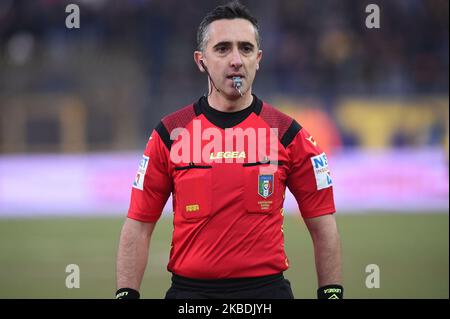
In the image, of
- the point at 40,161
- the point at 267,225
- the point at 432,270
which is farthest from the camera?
the point at 40,161

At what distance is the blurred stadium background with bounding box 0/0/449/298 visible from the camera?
15633 millimetres

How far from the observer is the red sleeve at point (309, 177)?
4109 mm

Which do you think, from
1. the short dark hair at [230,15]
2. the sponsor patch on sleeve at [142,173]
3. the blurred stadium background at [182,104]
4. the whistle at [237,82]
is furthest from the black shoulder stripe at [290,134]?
the blurred stadium background at [182,104]

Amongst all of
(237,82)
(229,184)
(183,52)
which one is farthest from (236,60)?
(183,52)

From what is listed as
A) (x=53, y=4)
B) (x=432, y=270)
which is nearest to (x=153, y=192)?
(x=432, y=270)

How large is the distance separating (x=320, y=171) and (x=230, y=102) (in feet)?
1.86

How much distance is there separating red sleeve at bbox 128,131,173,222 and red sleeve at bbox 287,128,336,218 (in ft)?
2.05

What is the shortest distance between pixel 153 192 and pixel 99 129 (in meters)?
15.2

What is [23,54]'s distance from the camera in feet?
62.6

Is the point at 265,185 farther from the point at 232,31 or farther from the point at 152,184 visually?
the point at 232,31

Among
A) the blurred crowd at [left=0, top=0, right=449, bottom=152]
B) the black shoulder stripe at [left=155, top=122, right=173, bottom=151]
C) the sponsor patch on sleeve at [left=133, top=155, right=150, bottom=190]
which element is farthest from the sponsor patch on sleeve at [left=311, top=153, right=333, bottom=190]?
the blurred crowd at [left=0, top=0, right=449, bottom=152]

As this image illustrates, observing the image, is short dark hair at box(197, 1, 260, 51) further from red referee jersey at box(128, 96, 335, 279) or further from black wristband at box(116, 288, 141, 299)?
black wristband at box(116, 288, 141, 299)

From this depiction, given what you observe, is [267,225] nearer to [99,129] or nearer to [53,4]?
[99,129]

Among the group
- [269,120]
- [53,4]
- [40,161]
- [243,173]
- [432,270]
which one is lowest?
[432,270]
